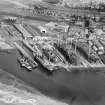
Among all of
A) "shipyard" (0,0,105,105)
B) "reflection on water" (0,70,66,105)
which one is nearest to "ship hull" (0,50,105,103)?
"shipyard" (0,0,105,105)

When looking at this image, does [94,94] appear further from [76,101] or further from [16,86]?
[16,86]

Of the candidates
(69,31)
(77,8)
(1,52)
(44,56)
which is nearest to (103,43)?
(69,31)

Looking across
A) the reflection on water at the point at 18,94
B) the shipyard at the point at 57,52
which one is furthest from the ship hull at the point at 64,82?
the reflection on water at the point at 18,94

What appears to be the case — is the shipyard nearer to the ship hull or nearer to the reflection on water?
the ship hull

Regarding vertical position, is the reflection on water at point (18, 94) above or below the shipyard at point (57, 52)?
below

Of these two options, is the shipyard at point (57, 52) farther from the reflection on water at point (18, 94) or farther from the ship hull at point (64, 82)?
the reflection on water at point (18, 94)

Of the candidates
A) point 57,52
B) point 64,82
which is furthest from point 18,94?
point 57,52

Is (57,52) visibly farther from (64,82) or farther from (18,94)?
(18,94)

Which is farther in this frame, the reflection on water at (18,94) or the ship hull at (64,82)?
the ship hull at (64,82)

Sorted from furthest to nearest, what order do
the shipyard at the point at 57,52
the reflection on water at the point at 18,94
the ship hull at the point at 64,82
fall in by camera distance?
the shipyard at the point at 57,52 < the ship hull at the point at 64,82 < the reflection on water at the point at 18,94
